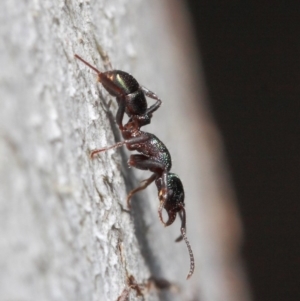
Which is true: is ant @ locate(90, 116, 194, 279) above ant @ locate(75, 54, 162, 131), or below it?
below

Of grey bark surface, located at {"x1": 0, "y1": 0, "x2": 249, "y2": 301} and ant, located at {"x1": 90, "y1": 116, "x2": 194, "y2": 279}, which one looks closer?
grey bark surface, located at {"x1": 0, "y1": 0, "x2": 249, "y2": 301}

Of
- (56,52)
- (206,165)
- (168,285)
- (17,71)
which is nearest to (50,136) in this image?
(17,71)

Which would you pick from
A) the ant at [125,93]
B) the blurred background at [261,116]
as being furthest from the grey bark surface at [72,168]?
the blurred background at [261,116]

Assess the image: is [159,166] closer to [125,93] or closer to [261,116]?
[125,93]

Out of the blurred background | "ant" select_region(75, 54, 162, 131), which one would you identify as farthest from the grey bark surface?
the blurred background

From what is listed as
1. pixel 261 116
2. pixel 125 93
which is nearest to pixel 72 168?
pixel 125 93

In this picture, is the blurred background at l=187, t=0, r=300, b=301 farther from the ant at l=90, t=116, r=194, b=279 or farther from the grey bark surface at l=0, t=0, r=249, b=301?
the ant at l=90, t=116, r=194, b=279
